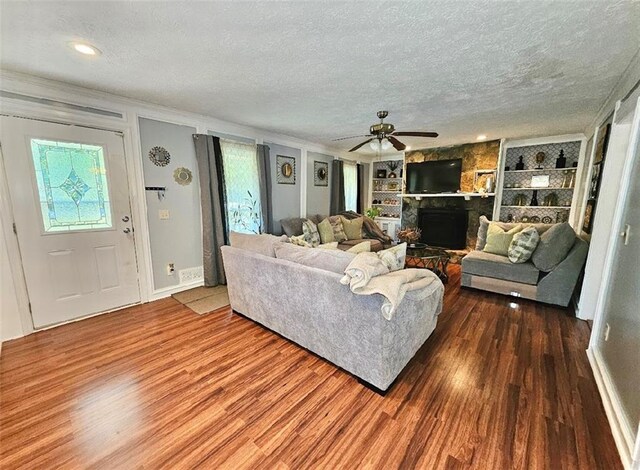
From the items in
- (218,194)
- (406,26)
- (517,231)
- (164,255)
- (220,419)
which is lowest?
(220,419)

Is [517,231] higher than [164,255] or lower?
higher

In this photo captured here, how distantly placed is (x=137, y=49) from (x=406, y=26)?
6.15ft

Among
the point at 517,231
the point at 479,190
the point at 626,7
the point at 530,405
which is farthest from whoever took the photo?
the point at 479,190

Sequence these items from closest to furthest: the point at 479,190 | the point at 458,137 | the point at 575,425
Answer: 1. the point at 575,425
2. the point at 458,137
3. the point at 479,190

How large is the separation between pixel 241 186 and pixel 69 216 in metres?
2.07

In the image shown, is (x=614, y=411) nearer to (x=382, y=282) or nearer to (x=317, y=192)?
(x=382, y=282)

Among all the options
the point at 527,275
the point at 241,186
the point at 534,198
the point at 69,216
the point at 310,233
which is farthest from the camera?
the point at 534,198

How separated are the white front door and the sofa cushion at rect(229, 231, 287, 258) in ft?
4.72

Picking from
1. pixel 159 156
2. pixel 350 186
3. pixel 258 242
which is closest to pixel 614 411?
pixel 258 242

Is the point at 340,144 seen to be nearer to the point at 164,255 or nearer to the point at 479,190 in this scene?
the point at 479,190

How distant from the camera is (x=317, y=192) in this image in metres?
5.70

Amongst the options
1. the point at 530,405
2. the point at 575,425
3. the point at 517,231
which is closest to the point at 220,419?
the point at 530,405

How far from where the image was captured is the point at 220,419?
63.1 inches

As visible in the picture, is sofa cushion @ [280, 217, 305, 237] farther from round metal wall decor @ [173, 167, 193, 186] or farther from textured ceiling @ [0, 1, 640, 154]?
textured ceiling @ [0, 1, 640, 154]
